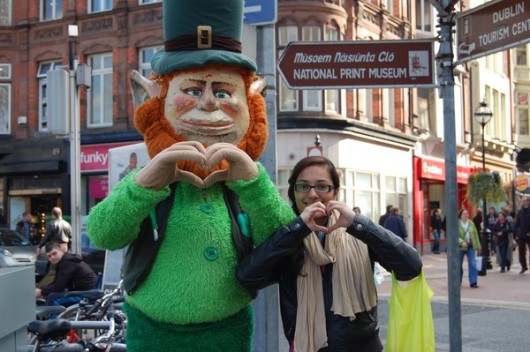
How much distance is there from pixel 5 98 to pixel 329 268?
2556 cm

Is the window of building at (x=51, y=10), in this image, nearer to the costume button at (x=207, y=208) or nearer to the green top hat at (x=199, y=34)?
the green top hat at (x=199, y=34)

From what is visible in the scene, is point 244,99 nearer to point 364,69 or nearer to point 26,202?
point 364,69

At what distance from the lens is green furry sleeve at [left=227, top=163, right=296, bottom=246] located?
3.29 meters

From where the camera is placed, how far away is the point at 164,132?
3494mm

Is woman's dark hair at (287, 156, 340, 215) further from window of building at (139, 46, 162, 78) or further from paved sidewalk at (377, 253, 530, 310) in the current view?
window of building at (139, 46, 162, 78)

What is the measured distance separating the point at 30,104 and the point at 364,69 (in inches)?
916

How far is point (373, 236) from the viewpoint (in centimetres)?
314

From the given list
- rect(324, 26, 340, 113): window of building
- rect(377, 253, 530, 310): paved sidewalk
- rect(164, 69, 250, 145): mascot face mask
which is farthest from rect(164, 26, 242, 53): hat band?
rect(324, 26, 340, 113): window of building

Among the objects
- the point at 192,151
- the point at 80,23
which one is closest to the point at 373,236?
the point at 192,151

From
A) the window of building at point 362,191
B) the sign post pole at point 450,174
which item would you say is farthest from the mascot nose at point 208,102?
the window of building at point 362,191

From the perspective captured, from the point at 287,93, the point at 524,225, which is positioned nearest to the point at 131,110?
the point at 287,93

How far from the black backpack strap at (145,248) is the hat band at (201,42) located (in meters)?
0.74

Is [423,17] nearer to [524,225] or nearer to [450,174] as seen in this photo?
[524,225]

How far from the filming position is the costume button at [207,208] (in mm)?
3367
